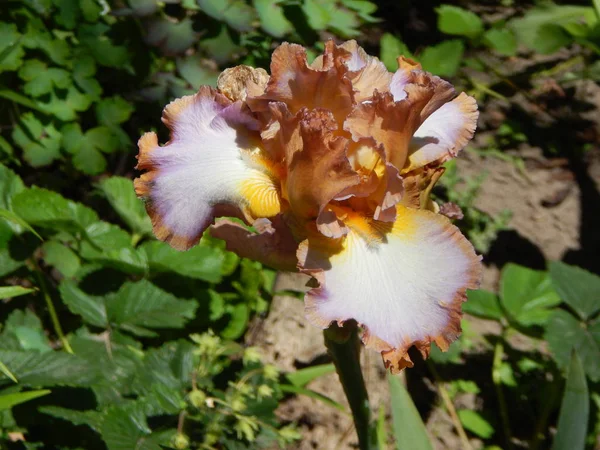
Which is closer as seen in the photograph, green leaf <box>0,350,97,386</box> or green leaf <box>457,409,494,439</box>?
green leaf <box>0,350,97,386</box>

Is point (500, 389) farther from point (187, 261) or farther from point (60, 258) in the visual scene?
point (60, 258)

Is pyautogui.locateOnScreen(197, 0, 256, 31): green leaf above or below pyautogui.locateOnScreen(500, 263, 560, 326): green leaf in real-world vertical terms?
above

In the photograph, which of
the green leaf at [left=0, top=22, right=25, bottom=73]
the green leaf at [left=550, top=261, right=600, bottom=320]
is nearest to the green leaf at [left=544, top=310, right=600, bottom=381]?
the green leaf at [left=550, top=261, right=600, bottom=320]

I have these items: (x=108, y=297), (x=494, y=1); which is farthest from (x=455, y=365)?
(x=494, y=1)

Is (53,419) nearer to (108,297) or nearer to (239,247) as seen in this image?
(108,297)

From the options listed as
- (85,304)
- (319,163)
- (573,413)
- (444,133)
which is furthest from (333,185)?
(85,304)

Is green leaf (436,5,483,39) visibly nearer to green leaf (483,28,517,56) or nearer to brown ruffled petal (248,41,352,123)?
green leaf (483,28,517,56)
